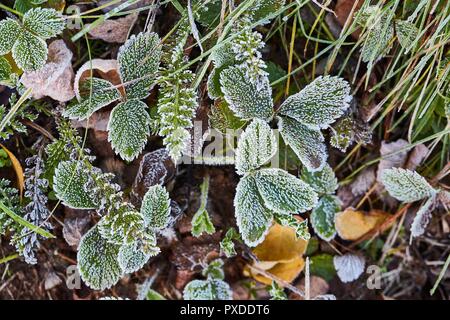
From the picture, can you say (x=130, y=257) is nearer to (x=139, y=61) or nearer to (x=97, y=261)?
(x=97, y=261)

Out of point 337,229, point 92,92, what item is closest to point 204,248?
point 337,229

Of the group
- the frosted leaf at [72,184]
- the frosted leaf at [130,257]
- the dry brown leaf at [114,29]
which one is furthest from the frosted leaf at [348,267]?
the dry brown leaf at [114,29]

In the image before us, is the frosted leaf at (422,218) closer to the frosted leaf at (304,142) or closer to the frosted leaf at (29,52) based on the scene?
the frosted leaf at (304,142)

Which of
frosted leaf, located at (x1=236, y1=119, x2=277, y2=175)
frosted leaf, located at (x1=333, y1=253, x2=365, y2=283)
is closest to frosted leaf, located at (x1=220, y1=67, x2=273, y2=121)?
frosted leaf, located at (x1=236, y1=119, x2=277, y2=175)

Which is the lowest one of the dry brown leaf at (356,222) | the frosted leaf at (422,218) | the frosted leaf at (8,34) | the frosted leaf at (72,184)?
the dry brown leaf at (356,222)

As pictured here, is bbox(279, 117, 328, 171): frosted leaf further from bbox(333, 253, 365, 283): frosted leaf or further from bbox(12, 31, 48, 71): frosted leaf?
bbox(12, 31, 48, 71): frosted leaf
